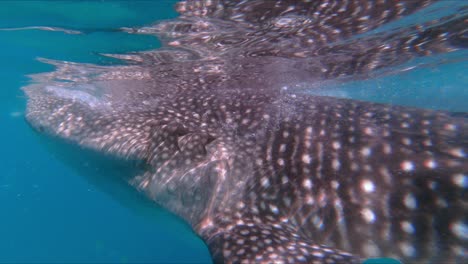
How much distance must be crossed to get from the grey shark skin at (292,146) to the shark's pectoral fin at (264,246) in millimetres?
17

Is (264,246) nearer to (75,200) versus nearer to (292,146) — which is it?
(292,146)

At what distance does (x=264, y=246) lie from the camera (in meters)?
3.58

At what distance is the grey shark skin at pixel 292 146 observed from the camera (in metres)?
3.71

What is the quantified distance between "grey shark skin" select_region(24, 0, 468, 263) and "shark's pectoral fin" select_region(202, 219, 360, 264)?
0.05 ft

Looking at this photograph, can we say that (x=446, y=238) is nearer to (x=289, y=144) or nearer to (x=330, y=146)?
(x=330, y=146)

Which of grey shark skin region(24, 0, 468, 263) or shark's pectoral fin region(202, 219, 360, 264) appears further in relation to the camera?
grey shark skin region(24, 0, 468, 263)

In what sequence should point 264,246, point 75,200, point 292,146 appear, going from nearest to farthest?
1. point 264,246
2. point 292,146
3. point 75,200

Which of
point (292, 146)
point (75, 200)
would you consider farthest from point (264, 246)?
point (75, 200)

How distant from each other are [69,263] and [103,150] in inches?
943

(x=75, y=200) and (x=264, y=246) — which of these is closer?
(x=264, y=246)

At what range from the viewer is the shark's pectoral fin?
340cm

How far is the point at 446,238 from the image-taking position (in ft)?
11.6

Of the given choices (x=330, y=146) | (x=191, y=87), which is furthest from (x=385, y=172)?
(x=191, y=87)

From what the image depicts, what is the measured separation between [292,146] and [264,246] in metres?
1.97
